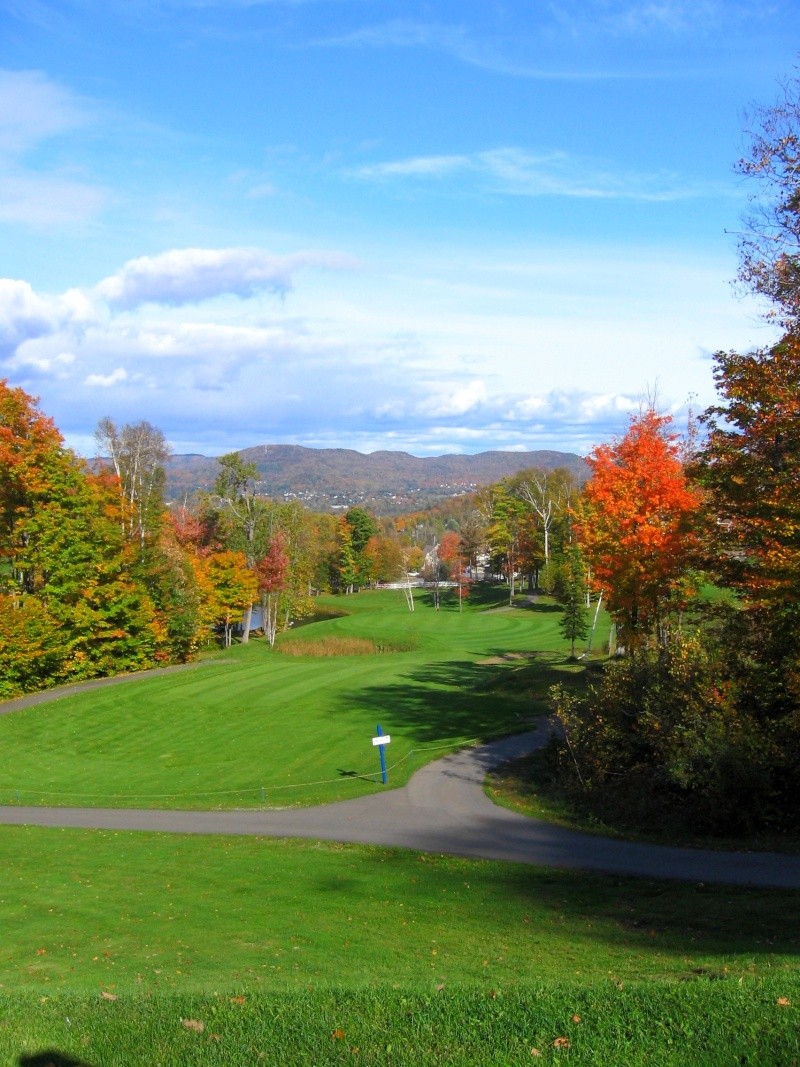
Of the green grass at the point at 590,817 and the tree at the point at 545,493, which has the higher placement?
the tree at the point at 545,493

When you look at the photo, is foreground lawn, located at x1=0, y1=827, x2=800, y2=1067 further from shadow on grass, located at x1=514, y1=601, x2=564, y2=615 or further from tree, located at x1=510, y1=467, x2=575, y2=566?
tree, located at x1=510, y1=467, x2=575, y2=566

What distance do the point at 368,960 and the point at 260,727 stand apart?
912 inches

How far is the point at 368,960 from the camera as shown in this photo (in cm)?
1048

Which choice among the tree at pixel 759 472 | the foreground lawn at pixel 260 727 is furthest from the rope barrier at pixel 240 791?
the tree at pixel 759 472

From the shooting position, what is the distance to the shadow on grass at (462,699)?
Result: 31047 mm

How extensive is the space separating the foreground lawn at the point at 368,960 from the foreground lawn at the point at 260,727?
6788 millimetres

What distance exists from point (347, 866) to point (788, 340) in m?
12.9

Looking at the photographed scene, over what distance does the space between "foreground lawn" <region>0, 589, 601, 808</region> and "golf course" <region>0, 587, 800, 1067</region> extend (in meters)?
0.20

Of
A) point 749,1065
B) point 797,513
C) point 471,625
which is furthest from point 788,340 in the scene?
point 471,625

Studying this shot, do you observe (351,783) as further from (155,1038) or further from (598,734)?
(155,1038)

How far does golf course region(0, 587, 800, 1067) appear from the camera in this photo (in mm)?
6883

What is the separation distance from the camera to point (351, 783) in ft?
80.9

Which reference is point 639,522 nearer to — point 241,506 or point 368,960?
point 368,960

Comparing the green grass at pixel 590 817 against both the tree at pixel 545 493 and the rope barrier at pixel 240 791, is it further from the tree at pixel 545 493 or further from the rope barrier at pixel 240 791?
the tree at pixel 545 493
